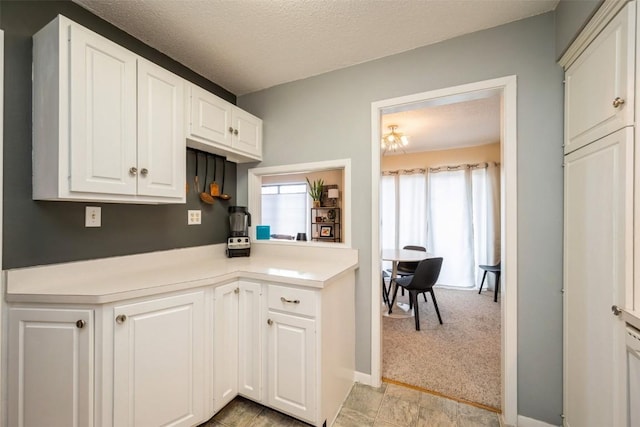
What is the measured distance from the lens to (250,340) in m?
1.63

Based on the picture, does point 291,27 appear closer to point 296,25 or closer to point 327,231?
point 296,25

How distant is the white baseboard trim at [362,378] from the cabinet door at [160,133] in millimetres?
1807

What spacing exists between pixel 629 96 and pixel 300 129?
6.01 feet

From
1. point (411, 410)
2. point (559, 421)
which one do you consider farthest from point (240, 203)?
point (559, 421)

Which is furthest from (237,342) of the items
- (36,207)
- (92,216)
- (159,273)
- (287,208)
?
(287,208)

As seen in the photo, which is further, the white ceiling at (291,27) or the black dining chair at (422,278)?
the black dining chair at (422,278)

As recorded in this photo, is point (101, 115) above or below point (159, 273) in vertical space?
above

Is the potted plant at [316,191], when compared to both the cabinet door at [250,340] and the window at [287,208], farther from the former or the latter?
the cabinet door at [250,340]

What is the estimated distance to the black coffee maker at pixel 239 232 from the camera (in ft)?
7.38

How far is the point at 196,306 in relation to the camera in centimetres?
144

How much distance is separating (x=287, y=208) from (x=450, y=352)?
13.2 ft

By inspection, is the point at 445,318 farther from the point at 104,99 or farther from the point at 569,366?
the point at 104,99

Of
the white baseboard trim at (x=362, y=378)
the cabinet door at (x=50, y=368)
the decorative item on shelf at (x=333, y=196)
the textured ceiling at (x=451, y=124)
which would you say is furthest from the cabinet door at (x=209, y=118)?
the decorative item on shelf at (x=333, y=196)

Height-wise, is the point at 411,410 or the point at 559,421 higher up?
the point at 559,421
